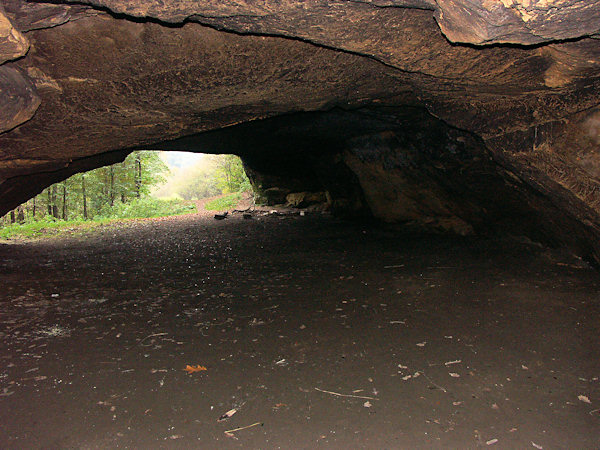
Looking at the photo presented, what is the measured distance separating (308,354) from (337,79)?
3705 millimetres

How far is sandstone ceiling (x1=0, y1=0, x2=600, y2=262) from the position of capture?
2770 mm

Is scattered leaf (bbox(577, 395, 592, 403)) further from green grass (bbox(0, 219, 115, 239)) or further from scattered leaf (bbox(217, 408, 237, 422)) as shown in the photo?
green grass (bbox(0, 219, 115, 239))

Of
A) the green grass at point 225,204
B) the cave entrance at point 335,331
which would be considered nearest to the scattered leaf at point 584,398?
the cave entrance at point 335,331

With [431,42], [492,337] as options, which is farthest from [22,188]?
[492,337]

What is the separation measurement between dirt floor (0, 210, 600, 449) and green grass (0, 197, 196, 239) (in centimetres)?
645

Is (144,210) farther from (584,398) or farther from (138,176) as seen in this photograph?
(584,398)

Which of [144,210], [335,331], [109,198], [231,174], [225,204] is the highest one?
[231,174]

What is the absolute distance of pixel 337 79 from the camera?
5.24m

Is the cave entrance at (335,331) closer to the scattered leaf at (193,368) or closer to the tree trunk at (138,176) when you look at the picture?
the scattered leaf at (193,368)

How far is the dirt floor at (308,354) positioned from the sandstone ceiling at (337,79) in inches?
71.6

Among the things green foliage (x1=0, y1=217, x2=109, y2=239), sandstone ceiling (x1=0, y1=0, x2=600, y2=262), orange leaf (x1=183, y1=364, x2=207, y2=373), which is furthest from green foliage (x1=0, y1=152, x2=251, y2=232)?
orange leaf (x1=183, y1=364, x2=207, y2=373)

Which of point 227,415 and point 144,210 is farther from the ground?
point 144,210

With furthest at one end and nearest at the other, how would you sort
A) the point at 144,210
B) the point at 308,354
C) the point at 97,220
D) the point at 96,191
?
the point at 96,191
the point at 144,210
the point at 97,220
the point at 308,354

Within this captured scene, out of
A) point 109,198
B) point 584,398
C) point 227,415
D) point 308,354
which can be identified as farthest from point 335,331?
point 109,198
